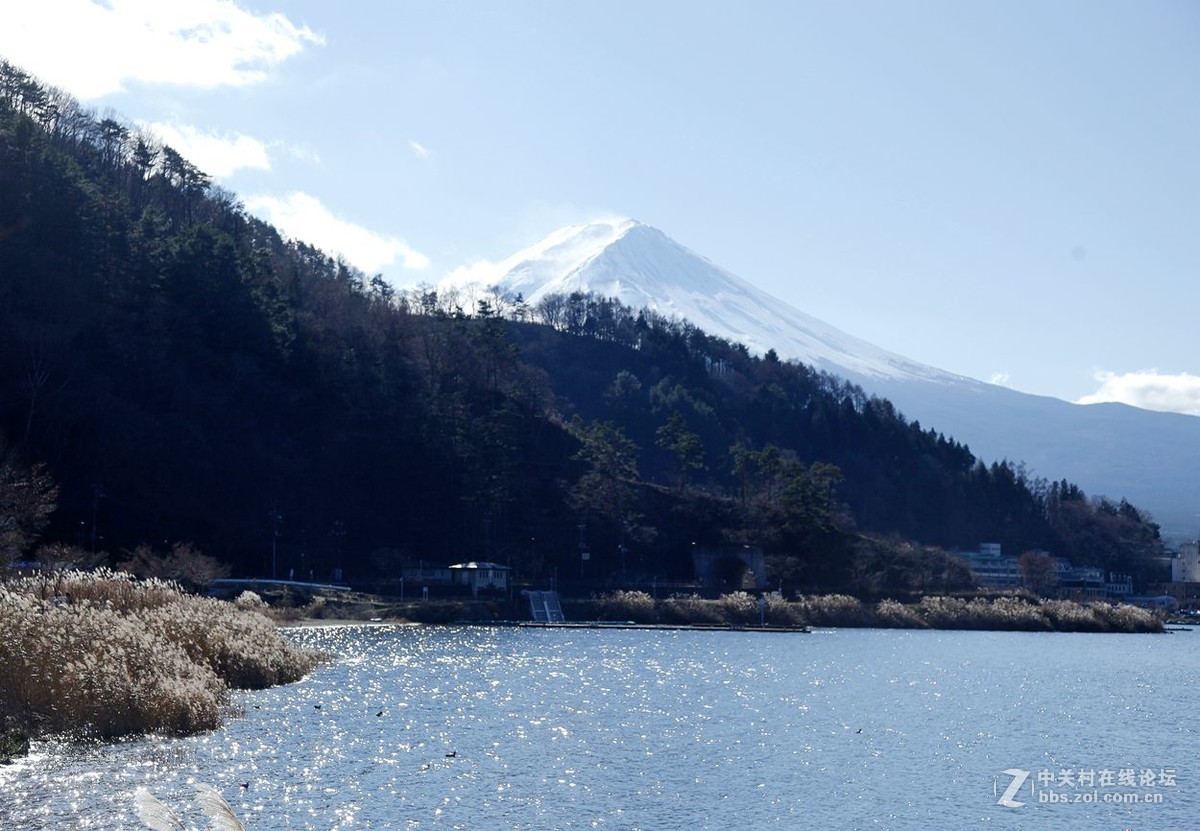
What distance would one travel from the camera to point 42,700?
22.6m

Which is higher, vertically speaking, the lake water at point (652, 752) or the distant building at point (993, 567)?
the distant building at point (993, 567)

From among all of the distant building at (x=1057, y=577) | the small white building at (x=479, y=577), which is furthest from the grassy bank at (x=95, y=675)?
the distant building at (x=1057, y=577)

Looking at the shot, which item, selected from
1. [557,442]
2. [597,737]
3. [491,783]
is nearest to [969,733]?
[597,737]

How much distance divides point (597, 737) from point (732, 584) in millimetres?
60503

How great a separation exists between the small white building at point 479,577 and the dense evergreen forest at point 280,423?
189 inches

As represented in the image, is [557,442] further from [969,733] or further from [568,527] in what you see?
[969,733]

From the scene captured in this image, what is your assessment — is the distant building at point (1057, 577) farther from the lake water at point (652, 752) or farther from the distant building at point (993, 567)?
the lake water at point (652, 752)

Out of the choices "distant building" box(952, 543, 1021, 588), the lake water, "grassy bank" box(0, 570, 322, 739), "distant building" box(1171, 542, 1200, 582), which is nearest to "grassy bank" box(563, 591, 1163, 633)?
the lake water

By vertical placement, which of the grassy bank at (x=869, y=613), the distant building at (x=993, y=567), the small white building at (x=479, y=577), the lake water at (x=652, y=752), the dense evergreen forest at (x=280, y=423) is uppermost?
the dense evergreen forest at (x=280, y=423)

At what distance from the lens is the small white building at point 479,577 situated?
73562mm

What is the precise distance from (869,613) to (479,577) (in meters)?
22.9

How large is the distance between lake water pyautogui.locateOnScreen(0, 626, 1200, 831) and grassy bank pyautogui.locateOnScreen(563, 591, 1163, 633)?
24698mm

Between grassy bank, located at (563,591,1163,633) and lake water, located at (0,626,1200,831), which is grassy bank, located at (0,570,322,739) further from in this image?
grassy bank, located at (563,591,1163,633)

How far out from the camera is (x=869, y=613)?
76.6 m
